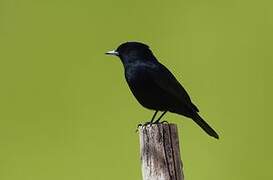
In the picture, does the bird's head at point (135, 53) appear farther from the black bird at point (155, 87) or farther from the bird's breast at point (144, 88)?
the bird's breast at point (144, 88)

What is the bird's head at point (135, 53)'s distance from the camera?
15.8ft

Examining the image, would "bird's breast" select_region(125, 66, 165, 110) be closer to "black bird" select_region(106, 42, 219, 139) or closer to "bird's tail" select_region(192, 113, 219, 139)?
"black bird" select_region(106, 42, 219, 139)

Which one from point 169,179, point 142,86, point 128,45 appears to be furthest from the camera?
point 128,45

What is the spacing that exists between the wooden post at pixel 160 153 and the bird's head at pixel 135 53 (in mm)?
1428

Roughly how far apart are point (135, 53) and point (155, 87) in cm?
37

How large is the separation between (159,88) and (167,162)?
1.35m

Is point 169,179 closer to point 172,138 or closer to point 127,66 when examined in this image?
point 172,138

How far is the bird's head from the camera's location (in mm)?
4828

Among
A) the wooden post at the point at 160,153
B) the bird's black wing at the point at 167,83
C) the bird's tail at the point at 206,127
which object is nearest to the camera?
the wooden post at the point at 160,153

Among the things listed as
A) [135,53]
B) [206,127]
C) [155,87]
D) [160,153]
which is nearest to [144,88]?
[155,87]

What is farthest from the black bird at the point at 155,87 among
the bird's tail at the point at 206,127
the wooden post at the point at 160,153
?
the wooden post at the point at 160,153

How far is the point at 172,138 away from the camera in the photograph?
342 cm

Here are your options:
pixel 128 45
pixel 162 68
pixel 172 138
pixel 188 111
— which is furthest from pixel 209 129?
pixel 172 138

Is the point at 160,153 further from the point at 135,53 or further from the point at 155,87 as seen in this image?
the point at 135,53
